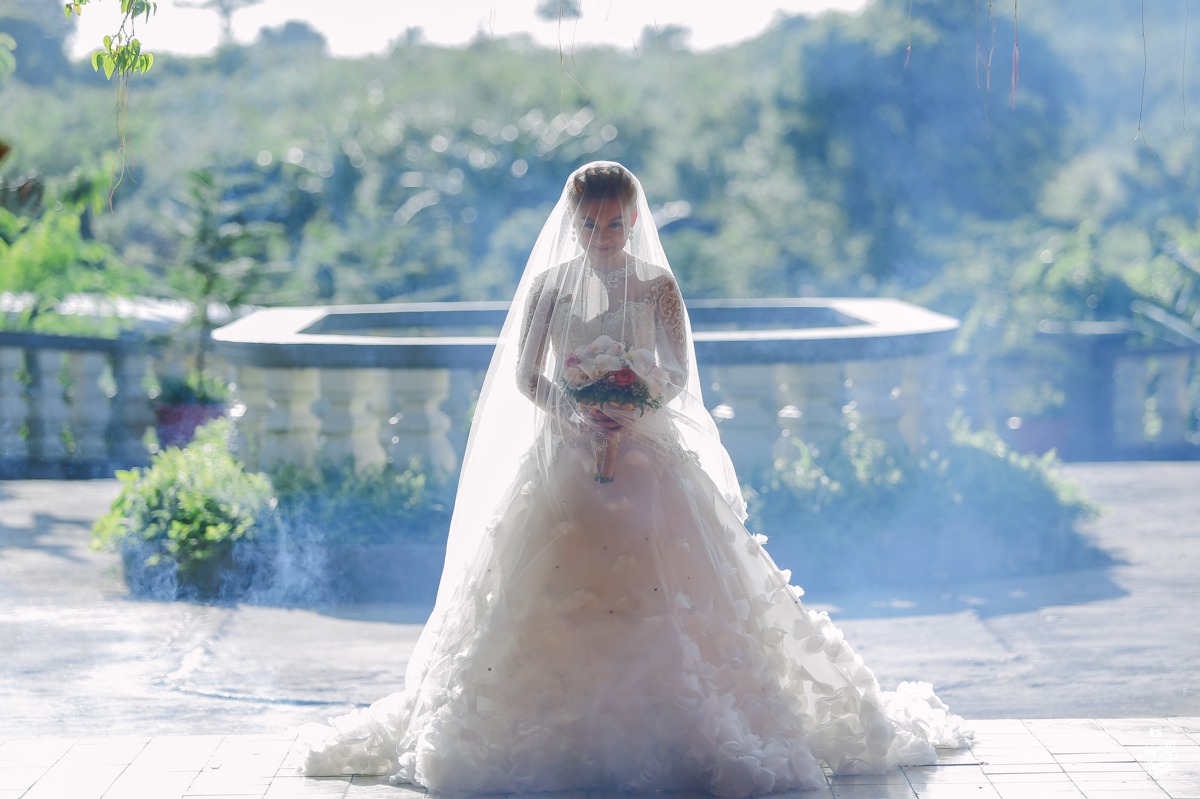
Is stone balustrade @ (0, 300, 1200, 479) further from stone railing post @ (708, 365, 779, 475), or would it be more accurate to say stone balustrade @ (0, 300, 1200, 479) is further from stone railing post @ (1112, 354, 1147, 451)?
stone railing post @ (1112, 354, 1147, 451)

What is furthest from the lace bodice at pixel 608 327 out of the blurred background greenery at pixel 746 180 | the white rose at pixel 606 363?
the blurred background greenery at pixel 746 180

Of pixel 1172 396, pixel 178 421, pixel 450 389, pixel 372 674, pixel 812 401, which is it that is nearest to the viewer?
pixel 372 674

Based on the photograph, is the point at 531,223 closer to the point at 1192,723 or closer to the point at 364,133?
the point at 364,133

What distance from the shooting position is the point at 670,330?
470 cm

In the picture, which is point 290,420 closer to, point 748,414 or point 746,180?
point 748,414

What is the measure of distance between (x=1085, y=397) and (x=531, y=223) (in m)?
12.7

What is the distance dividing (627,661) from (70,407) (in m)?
8.62

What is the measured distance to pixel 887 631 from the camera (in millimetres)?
6684

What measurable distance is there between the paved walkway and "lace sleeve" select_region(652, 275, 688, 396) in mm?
1496

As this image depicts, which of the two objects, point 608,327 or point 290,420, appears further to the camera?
point 290,420

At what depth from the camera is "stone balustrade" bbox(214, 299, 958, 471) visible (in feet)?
25.1

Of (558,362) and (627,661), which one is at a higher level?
(558,362)

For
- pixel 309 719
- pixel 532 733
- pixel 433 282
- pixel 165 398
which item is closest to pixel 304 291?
pixel 433 282

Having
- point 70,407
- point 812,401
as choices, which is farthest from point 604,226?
point 70,407
